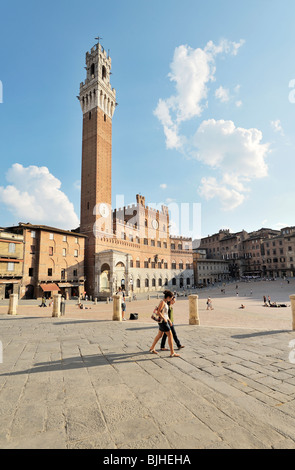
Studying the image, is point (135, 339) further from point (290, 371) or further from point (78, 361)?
point (290, 371)

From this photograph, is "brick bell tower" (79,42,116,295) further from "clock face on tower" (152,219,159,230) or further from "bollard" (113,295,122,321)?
"bollard" (113,295,122,321)

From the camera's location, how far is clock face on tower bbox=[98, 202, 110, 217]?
119 feet

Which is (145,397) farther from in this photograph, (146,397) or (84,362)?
(84,362)

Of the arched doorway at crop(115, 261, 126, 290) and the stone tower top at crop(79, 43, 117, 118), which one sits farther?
the stone tower top at crop(79, 43, 117, 118)

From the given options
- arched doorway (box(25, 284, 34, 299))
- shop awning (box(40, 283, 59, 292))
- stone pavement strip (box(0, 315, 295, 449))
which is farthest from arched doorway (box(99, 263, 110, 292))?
stone pavement strip (box(0, 315, 295, 449))

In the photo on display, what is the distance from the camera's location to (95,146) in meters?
37.5

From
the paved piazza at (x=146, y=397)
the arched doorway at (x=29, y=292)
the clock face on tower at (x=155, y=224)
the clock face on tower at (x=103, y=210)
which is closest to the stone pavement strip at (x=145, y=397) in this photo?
the paved piazza at (x=146, y=397)

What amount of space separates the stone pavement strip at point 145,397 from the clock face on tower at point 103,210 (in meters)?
31.2

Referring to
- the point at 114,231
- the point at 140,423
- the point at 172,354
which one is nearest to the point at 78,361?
the point at 172,354

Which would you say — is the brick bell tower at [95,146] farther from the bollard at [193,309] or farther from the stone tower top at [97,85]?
the bollard at [193,309]

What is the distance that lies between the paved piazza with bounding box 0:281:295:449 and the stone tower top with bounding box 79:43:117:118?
1674 inches

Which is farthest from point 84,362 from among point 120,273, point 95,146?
point 95,146

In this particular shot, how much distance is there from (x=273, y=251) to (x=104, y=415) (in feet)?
222

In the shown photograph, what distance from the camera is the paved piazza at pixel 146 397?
→ 2.43m
